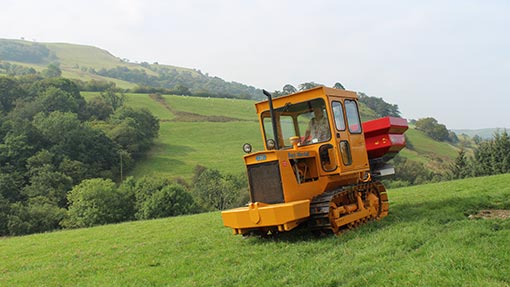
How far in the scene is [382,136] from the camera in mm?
11539

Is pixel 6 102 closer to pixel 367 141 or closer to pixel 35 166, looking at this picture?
pixel 35 166

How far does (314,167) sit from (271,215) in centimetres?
201

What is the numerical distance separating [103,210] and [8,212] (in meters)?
8.58

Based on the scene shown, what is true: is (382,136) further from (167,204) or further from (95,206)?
(95,206)

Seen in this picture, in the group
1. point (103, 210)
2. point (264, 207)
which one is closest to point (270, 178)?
point (264, 207)

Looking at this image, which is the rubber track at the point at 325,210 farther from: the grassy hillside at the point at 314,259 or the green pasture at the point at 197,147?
the green pasture at the point at 197,147

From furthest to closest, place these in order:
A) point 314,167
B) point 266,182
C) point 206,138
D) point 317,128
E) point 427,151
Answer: point 206,138
point 427,151
point 317,128
point 314,167
point 266,182

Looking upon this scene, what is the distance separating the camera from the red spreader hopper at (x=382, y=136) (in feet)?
37.4

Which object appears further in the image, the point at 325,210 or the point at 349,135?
the point at 349,135

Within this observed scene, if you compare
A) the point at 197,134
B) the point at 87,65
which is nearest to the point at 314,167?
the point at 197,134

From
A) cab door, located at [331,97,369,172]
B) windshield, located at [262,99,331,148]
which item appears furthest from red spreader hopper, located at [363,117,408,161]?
windshield, located at [262,99,331,148]

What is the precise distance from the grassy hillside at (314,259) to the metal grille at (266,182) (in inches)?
36.9

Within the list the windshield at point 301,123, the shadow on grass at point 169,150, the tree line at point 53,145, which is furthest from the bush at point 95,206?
the windshield at point 301,123

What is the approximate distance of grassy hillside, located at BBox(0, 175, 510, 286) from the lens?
17.2ft
